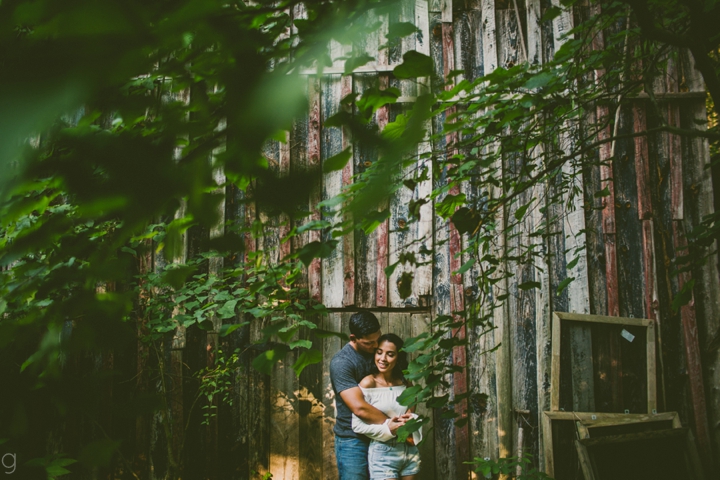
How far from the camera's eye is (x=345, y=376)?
9.79ft

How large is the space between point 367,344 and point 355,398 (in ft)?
1.38

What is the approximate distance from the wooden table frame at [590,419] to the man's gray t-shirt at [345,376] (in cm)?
160

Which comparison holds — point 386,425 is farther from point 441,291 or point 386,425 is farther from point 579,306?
point 579,306

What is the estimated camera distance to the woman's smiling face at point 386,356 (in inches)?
120

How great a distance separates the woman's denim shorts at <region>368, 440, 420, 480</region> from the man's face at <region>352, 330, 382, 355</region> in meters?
0.61

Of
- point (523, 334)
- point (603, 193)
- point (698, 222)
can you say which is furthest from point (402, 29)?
point (698, 222)

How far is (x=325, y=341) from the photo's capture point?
371 cm

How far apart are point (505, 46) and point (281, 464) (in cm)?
410

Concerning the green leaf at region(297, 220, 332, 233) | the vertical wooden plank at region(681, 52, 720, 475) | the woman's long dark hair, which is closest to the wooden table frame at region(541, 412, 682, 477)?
the vertical wooden plank at region(681, 52, 720, 475)

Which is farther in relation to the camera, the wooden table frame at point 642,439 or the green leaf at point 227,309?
the wooden table frame at point 642,439

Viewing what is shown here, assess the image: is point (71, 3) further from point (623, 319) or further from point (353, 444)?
point (623, 319)

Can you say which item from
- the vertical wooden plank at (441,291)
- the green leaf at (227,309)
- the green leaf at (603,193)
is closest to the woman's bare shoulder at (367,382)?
the vertical wooden plank at (441,291)

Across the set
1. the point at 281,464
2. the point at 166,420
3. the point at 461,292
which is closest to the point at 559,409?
the point at 461,292

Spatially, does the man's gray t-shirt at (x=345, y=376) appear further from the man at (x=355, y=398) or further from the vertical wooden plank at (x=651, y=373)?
the vertical wooden plank at (x=651, y=373)
